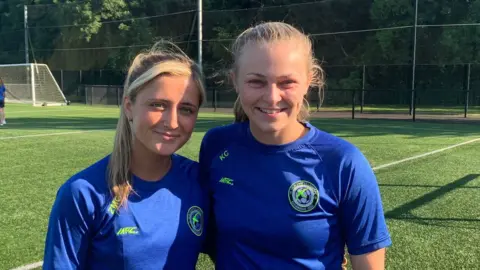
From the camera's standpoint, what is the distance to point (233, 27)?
35625 millimetres

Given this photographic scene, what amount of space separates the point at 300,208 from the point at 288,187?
0.09m

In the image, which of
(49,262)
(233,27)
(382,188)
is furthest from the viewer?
(233,27)

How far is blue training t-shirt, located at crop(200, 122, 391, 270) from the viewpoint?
5.95ft

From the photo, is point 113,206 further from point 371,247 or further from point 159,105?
point 371,247

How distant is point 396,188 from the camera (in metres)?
7.44

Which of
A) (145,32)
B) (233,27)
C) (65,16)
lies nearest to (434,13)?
(233,27)

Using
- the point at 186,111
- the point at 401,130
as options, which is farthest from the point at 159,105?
the point at 401,130

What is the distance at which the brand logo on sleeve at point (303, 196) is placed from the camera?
1.87m

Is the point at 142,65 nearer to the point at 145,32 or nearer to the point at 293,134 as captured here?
the point at 293,134

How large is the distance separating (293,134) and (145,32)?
129ft

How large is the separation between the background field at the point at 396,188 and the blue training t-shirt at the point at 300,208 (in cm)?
240

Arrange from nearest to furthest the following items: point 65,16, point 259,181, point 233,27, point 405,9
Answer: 1. point 259,181
2. point 405,9
3. point 233,27
4. point 65,16

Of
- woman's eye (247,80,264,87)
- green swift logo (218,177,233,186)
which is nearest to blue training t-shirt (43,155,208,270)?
green swift logo (218,177,233,186)

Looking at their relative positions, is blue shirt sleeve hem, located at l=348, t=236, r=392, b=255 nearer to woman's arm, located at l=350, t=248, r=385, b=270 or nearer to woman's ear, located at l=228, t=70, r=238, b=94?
woman's arm, located at l=350, t=248, r=385, b=270
